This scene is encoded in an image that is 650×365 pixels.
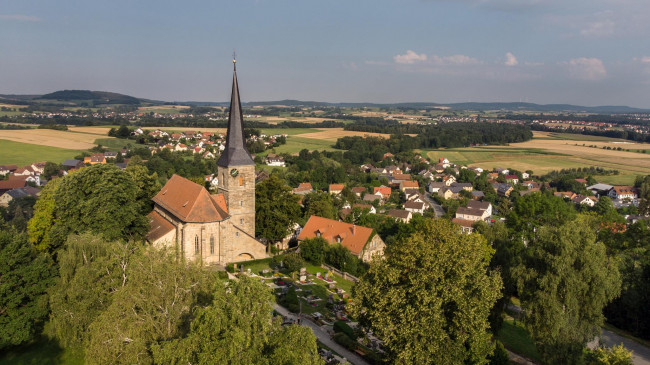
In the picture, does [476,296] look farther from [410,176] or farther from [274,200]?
[410,176]

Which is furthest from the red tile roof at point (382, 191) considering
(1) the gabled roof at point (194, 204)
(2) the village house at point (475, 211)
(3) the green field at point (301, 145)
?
(1) the gabled roof at point (194, 204)

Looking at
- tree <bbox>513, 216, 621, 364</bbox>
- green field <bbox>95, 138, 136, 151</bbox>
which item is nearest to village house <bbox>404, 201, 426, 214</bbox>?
tree <bbox>513, 216, 621, 364</bbox>

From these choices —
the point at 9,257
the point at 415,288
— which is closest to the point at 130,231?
the point at 9,257

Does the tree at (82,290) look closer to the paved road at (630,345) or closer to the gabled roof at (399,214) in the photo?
the paved road at (630,345)

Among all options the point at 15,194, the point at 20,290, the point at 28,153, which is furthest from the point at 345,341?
the point at 28,153

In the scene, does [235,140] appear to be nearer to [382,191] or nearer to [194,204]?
[194,204]

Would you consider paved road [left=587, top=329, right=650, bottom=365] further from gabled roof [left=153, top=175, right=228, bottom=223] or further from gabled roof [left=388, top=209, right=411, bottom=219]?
gabled roof [left=388, top=209, right=411, bottom=219]

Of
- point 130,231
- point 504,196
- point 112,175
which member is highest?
point 112,175

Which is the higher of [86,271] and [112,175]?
[112,175]
